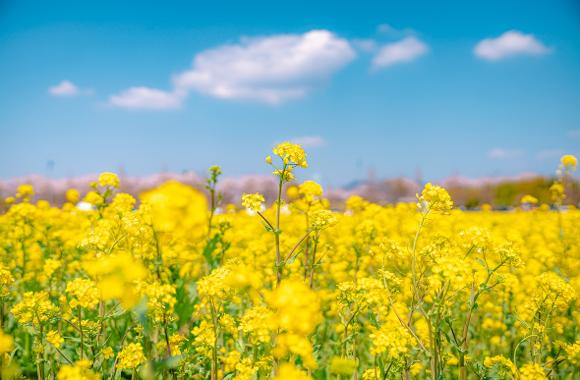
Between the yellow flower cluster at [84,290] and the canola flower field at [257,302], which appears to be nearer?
the canola flower field at [257,302]

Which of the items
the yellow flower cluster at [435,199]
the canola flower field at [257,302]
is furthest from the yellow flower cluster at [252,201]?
the yellow flower cluster at [435,199]

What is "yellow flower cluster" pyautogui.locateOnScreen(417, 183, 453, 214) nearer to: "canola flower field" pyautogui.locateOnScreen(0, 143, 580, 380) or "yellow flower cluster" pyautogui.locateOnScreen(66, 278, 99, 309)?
"canola flower field" pyautogui.locateOnScreen(0, 143, 580, 380)

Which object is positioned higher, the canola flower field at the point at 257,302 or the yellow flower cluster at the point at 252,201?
the yellow flower cluster at the point at 252,201

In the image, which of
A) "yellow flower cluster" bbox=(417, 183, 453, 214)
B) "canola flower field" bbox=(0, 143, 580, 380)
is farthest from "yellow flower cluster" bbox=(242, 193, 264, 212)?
"yellow flower cluster" bbox=(417, 183, 453, 214)

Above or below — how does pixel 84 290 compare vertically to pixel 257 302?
above

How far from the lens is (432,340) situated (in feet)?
7.79

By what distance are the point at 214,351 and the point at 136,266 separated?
3.61 ft

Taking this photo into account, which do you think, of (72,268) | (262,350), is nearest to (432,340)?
(262,350)

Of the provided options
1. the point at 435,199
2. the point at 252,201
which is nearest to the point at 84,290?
the point at 252,201

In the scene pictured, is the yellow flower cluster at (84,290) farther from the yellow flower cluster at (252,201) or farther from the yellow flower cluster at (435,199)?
the yellow flower cluster at (435,199)

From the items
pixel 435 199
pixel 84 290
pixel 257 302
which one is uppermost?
pixel 435 199

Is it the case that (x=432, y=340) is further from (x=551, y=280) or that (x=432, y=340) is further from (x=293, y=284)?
(x=551, y=280)

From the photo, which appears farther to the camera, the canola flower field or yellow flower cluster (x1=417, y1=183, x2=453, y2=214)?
yellow flower cluster (x1=417, y1=183, x2=453, y2=214)

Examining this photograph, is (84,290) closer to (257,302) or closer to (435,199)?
(257,302)
